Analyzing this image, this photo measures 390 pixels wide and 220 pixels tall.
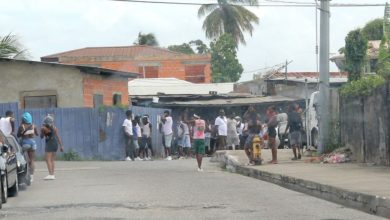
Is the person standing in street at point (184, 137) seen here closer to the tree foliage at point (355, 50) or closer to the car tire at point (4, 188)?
the tree foliage at point (355, 50)

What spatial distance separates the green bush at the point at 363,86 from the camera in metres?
17.7

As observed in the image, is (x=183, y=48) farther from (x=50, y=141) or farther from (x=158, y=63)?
(x=50, y=141)

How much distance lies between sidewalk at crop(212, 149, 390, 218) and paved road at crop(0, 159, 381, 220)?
0.31 metres

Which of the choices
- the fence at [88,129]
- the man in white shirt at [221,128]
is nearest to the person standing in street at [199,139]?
the fence at [88,129]

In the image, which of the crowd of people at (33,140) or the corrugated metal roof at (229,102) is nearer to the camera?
the crowd of people at (33,140)

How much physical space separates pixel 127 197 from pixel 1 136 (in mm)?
2692

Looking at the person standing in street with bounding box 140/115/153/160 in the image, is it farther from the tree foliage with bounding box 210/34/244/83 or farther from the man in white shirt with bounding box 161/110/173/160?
the tree foliage with bounding box 210/34/244/83

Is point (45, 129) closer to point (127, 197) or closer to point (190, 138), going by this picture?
point (127, 197)

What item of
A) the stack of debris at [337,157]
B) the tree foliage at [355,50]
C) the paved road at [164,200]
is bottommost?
the paved road at [164,200]

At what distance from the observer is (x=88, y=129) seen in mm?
Result: 26406

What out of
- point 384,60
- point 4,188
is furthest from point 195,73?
point 4,188

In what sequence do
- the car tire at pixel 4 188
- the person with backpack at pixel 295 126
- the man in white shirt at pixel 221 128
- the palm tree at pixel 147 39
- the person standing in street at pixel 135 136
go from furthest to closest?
the palm tree at pixel 147 39 → the man in white shirt at pixel 221 128 → the person standing in street at pixel 135 136 → the person with backpack at pixel 295 126 → the car tire at pixel 4 188

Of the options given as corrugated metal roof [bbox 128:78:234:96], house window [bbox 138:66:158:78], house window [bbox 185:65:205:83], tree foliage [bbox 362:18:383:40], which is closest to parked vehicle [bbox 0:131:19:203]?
corrugated metal roof [bbox 128:78:234:96]

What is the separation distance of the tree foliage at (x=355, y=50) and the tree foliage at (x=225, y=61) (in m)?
A: 38.5
